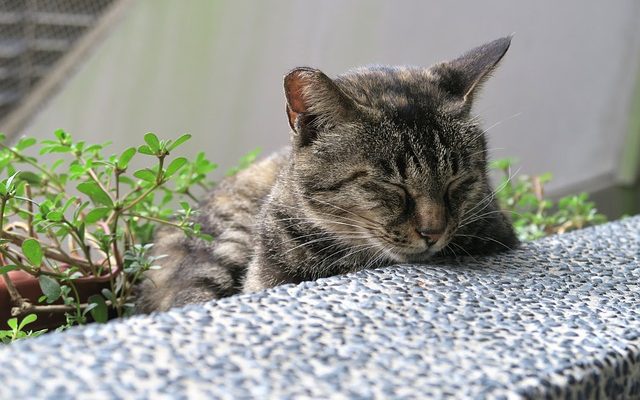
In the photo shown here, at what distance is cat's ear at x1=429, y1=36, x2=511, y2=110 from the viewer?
1436 millimetres

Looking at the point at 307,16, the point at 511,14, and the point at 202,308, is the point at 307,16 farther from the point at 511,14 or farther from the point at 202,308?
the point at 202,308

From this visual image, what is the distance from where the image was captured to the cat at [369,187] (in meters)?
1.33

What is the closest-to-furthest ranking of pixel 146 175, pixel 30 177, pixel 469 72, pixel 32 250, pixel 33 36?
1. pixel 32 250
2. pixel 146 175
3. pixel 469 72
4. pixel 30 177
5. pixel 33 36

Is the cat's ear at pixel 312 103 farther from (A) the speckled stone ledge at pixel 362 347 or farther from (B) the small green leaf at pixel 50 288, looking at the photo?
(B) the small green leaf at pixel 50 288

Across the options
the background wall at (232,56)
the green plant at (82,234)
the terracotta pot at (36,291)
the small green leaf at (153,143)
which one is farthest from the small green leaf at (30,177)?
the background wall at (232,56)

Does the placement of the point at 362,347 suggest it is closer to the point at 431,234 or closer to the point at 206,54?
the point at 431,234

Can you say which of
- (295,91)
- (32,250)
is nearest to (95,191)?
(32,250)

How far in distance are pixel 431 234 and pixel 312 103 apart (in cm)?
32

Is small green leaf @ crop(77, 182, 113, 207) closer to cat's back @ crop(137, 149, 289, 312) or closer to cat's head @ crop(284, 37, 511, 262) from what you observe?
cat's back @ crop(137, 149, 289, 312)

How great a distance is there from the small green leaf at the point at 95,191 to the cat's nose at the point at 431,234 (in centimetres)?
54

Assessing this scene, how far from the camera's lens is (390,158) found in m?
1.32

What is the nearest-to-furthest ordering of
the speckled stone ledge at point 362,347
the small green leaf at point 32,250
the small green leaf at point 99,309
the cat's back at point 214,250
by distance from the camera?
the speckled stone ledge at point 362,347 < the small green leaf at point 32,250 < the small green leaf at point 99,309 < the cat's back at point 214,250

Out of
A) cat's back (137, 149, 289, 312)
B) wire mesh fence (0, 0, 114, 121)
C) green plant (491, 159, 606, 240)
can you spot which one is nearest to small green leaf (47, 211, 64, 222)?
cat's back (137, 149, 289, 312)

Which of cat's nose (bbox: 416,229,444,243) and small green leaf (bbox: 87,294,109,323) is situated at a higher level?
cat's nose (bbox: 416,229,444,243)
